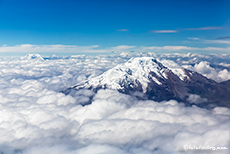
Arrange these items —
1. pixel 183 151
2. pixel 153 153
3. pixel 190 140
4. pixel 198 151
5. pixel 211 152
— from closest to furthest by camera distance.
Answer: pixel 211 152 → pixel 198 151 → pixel 183 151 → pixel 190 140 → pixel 153 153

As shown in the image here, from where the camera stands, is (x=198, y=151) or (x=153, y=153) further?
(x=153, y=153)

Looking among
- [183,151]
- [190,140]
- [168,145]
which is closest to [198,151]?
[183,151]

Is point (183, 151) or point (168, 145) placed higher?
point (183, 151)

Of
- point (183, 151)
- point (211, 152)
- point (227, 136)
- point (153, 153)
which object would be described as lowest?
point (153, 153)

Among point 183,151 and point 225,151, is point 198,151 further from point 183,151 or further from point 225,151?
point 225,151

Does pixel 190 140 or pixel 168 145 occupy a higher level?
pixel 190 140

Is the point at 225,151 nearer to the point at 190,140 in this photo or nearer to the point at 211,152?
the point at 211,152

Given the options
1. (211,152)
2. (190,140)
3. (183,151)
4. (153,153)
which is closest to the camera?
(211,152)

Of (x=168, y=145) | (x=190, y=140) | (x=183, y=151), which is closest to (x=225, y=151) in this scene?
(x=183, y=151)

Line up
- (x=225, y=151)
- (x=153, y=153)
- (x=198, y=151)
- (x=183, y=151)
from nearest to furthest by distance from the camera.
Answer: (x=225, y=151) < (x=198, y=151) < (x=183, y=151) < (x=153, y=153)
